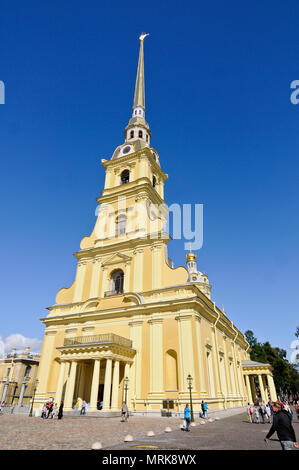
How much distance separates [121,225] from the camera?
32.4 m

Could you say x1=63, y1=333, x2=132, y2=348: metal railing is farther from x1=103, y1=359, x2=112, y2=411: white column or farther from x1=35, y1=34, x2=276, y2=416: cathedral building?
x1=103, y1=359, x2=112, y2=411: white column

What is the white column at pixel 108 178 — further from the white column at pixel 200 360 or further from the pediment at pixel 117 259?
the white column at pixel 200 360

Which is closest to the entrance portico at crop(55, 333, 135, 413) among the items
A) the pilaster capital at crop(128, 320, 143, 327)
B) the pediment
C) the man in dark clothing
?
the pilaster capital at crop(128, 320, 143, 327)

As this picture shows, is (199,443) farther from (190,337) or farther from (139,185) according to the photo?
(139,185)

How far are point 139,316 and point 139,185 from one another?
48.5ft

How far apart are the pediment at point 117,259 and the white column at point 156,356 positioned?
7.07 m

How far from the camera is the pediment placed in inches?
1140

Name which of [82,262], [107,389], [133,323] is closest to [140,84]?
[82,262]

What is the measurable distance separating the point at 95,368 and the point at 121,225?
1561 centimetres

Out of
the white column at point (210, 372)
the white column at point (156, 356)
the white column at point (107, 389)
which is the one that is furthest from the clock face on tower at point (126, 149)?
the white column at point (107, 389)

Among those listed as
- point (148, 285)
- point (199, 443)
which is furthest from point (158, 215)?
point (199, 443)

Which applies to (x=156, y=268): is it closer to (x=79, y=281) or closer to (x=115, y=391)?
(x=79, y=281)

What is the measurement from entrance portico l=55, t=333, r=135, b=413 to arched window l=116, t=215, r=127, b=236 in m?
11.8
